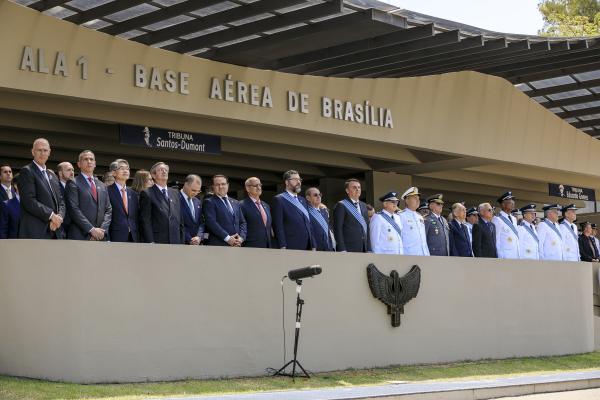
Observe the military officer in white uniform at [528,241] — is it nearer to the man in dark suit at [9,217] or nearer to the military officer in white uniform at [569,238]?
the military officer in white uniform at [569,238]

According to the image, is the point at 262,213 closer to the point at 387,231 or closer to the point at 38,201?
the point at 387,231

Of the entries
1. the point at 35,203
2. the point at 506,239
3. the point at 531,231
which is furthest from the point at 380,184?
the point at 35,203

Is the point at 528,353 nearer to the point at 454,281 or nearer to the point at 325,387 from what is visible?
the point at 454,281

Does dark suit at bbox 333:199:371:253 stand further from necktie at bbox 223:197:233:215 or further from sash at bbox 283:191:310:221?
necktie at bbox 223:197:233:215

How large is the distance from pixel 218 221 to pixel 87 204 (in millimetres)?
1833

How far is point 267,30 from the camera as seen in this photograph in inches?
695

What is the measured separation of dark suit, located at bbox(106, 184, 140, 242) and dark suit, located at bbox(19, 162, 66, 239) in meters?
0.71

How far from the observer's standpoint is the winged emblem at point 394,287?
479 inches

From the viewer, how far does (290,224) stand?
1209 centimetres

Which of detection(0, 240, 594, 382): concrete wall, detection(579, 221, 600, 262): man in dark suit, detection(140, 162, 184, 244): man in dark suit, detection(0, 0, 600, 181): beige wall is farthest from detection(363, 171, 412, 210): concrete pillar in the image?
detection(140, 162, 184, 244): man in dark suit

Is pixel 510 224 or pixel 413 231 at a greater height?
pixel 510 224

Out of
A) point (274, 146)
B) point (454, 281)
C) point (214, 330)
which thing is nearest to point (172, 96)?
point (274, 146)

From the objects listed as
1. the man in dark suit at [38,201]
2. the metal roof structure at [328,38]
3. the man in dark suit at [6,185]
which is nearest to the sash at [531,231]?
the metal roof structure at [328,38]

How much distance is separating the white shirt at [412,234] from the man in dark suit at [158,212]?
4.02m
